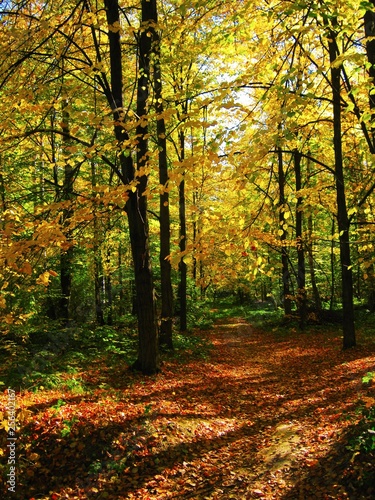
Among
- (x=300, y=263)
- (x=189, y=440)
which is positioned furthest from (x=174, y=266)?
(x=300, y=263)

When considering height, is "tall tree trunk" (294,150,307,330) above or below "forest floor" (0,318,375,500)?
above

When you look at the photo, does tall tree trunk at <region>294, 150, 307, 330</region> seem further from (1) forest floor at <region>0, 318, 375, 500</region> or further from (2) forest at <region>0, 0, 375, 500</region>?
(1) forest floor at <region>0, 318, 375, 500</region>

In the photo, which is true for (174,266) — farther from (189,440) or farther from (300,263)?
(300,263)

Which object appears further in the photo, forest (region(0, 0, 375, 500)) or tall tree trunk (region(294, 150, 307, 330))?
tall tree trunk (region(294, 150, 307, 330))

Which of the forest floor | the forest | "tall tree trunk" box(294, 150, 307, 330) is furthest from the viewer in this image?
"tall tree trunk" box(294, 150, 307, 330)

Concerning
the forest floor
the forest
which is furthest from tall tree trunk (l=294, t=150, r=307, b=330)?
the forest floor

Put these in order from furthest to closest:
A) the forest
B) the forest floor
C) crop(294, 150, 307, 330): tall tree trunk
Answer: crop(294, 150, 307, 330): tall tree trunk < the forest floor < the forest

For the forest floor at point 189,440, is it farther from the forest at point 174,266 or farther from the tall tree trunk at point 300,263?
the tall tree trunk at point 300,263

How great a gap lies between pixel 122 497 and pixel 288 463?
86.3 inches

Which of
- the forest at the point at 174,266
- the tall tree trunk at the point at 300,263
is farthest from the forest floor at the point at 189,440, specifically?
the tall tree trunk at the point at 300,263

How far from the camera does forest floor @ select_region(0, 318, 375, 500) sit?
443 centimetres

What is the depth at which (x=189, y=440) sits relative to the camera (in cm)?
565

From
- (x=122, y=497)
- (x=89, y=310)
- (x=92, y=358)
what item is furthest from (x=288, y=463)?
(x=89, y=310)

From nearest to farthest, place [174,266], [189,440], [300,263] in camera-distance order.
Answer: [174,266] → [189,440] → [300,263]
